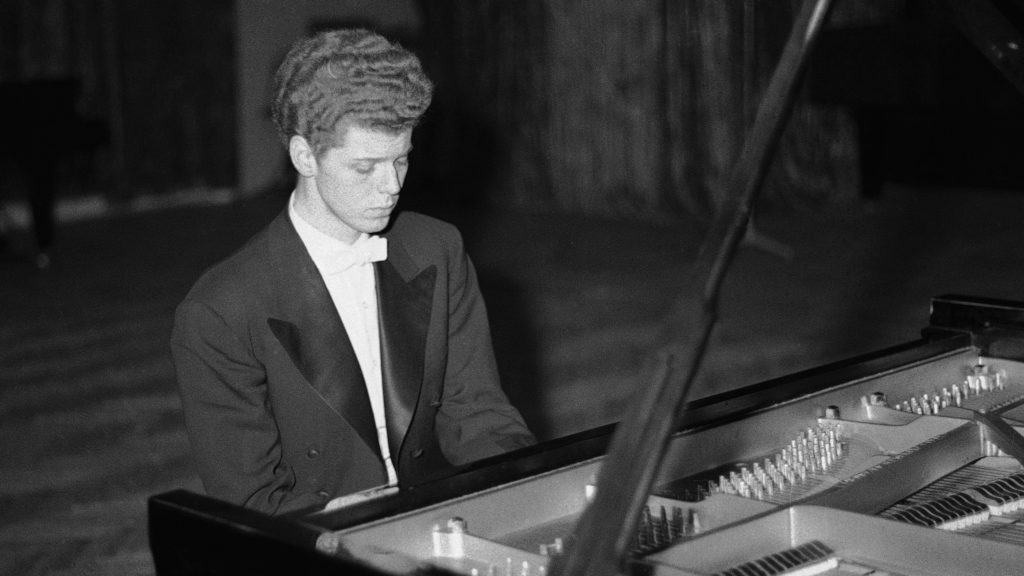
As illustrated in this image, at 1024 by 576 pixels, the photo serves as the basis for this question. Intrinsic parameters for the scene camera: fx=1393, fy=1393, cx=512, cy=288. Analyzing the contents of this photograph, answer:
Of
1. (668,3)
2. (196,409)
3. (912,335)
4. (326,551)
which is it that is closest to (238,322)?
(196,409)

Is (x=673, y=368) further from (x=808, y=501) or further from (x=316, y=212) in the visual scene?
(x=316, y=212)

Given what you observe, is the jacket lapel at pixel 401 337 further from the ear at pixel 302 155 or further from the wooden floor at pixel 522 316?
the wooden floor at pixel 522 316

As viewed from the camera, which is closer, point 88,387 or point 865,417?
point 865,417

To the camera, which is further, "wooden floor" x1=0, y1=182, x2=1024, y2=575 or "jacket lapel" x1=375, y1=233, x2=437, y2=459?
"wooden floor" x1=0, y1=182, x2=1024, y2=575

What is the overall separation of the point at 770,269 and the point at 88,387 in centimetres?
300

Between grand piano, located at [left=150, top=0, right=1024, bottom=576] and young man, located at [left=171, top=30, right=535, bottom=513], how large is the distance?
10.8 inches

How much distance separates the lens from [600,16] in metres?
7.95

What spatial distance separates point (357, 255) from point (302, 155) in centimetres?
18

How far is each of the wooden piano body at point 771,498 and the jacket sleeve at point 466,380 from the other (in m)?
0.42

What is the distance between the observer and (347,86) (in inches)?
71.6

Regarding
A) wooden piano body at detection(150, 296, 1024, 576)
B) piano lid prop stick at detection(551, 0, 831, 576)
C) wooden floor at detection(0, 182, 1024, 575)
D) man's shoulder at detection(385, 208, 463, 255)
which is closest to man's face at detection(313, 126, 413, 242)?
man's shoulder at detection(385, 208, 463, 255)

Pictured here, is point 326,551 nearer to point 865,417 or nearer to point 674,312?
point 674,312

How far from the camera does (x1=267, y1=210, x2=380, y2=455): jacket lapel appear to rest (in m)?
1.91

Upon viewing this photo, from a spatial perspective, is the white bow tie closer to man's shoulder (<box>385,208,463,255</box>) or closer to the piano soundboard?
man's shoulder (<box>385,208,463,255</box>)
